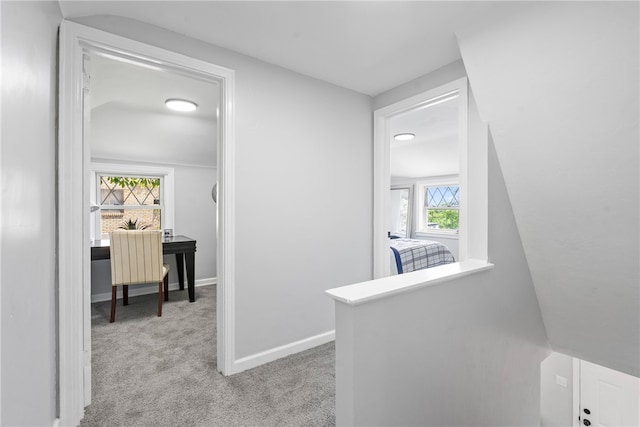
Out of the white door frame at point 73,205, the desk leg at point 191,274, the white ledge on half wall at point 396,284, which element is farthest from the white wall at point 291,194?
the desk leg at point 191,274

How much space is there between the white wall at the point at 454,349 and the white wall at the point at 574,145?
0.18 meters

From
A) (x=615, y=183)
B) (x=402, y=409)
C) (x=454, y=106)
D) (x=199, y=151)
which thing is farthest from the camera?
(x=199, y=151)

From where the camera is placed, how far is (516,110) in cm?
177

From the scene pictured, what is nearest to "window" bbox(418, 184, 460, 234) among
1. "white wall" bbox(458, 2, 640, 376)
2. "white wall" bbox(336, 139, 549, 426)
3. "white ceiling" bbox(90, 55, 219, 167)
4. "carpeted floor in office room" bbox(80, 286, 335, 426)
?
"white wall" bbox(336, 139, 549, 426)

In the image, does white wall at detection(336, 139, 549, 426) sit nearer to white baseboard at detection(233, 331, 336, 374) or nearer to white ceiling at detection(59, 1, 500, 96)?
white ceiling at detection(59, 1, 500, 96)

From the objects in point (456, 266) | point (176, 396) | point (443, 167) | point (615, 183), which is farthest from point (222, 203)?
point (443, 167)

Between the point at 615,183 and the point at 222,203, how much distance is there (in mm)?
2332

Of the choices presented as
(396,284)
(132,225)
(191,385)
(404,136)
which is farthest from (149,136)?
(396,284)

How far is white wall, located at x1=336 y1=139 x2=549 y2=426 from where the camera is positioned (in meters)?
1.23

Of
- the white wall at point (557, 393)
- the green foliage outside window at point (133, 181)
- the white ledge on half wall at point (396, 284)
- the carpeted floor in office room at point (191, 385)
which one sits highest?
the green foliage outside window at point (133, 181)

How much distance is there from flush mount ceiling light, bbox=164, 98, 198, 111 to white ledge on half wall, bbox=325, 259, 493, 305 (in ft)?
9.22

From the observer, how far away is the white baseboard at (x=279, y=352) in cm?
212

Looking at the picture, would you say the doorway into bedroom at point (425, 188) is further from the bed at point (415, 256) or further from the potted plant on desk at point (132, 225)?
the potted plant on desk at point (132, 225)

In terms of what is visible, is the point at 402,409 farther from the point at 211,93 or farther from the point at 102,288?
the point at 102,288
